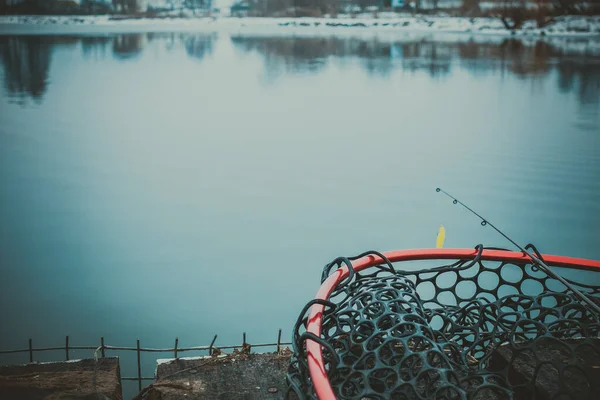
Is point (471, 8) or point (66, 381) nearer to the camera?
point (66, 381)

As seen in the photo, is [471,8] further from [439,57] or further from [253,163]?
[253,163]

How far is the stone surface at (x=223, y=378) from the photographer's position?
6.23 ft

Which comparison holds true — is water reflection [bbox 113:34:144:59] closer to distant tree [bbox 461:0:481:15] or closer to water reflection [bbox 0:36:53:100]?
water reflection [bbox 0:36:53:100]

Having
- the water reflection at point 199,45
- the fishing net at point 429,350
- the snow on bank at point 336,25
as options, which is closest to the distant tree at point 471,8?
the snow on bank at point 336,25

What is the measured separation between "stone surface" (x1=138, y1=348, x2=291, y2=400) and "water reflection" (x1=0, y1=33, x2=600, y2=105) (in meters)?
2.93

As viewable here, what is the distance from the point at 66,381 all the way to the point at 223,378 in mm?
429

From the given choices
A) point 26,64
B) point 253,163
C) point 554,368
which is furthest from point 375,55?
point 554,368

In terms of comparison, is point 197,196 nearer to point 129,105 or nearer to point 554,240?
point 129,105

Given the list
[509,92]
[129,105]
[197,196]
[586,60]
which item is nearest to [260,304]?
[197,196]

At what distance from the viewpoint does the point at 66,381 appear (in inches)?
74.4

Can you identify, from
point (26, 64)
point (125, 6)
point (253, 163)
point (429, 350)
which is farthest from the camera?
point (253, 163)

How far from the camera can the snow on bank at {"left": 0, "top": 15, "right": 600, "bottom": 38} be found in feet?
14.5

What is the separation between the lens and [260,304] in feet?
14.2

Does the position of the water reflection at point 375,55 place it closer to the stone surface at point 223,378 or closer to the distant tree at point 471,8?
the distant tree at point 471,8
